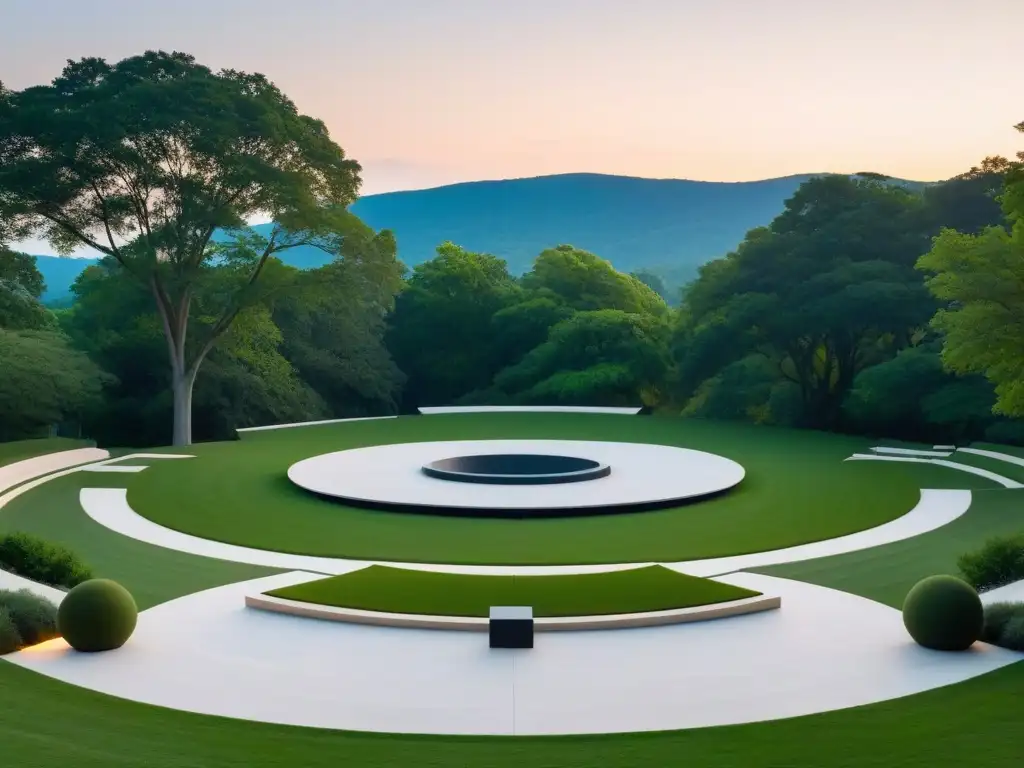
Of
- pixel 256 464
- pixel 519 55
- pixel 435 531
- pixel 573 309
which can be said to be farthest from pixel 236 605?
pixel 573 309

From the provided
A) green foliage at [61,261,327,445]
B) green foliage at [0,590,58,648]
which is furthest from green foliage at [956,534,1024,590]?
green foliage at [61,261,327,445]

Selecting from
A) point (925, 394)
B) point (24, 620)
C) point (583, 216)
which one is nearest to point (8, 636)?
point (24, 620)

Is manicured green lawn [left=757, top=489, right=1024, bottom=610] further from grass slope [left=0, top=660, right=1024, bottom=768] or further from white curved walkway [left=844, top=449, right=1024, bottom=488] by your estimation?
grass slope [left=0, top=660, right=1024, bottom=768]

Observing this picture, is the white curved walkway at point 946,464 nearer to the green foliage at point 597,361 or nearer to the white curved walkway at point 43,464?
the green foliage at point 597,361

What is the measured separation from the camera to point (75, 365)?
28703 mm

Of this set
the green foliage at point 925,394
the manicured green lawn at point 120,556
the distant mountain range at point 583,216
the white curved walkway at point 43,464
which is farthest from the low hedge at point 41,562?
the distant mountain range at point 583,216

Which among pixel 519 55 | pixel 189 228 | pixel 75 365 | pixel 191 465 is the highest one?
pixel 519 55

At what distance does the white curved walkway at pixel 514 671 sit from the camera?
782cm

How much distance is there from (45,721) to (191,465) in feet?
54.3

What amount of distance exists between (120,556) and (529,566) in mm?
6138

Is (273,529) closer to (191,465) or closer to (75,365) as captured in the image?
(191,465)

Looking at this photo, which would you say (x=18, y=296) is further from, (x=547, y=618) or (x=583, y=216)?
(x=583, y=216)

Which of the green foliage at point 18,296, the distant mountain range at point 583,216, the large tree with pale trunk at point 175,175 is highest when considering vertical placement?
the distant mountain range at point 583,216

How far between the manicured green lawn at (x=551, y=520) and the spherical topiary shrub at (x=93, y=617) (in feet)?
16.6
